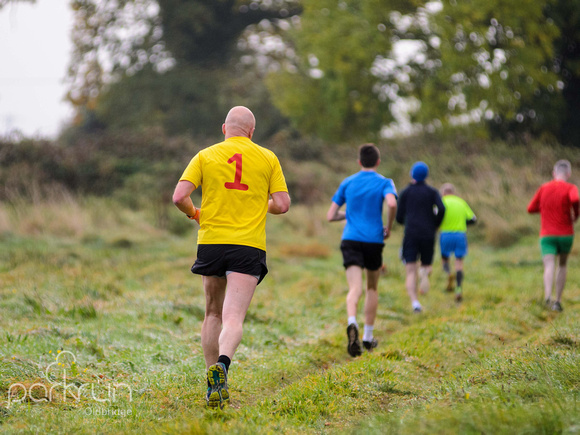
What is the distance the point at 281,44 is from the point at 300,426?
1270 inches

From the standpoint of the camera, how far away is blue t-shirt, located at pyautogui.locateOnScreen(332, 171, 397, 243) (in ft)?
21.9

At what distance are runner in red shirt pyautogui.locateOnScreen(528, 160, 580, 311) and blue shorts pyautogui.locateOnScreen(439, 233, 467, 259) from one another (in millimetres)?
1703

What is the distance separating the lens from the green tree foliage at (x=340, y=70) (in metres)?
22.4

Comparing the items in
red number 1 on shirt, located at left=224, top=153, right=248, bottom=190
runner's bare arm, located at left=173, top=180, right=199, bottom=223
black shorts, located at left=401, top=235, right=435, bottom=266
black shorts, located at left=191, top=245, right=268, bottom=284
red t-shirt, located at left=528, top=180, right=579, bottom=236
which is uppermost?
red t-shirt, located at left=528, top=180, right=579, bottom=236

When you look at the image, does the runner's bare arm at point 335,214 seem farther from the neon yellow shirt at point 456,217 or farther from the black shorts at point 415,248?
the neon yellow shirt at point 456,217

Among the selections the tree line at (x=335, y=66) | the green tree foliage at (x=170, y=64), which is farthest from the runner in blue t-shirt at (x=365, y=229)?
the green tree foliage at (x=170, y=64)

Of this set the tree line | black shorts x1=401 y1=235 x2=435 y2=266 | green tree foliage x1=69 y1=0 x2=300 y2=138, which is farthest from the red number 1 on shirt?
green tree foliage x1=69 y1=0 x2=300 y2=138

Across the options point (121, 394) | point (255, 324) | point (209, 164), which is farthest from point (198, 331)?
point (209, 164)

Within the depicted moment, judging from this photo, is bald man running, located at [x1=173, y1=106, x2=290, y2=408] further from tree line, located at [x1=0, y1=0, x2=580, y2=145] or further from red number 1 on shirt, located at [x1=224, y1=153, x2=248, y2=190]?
tree line, located at [x1=0, y1=0, x2=580, y2=145]

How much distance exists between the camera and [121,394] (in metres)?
4.70

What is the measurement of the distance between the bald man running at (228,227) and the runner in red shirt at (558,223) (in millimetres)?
5662

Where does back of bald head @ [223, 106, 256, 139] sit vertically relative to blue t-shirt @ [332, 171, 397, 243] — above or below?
above

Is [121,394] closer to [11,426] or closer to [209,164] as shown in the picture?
[11,426]

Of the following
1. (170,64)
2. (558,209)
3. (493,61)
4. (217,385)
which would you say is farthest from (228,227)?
(170,64)
